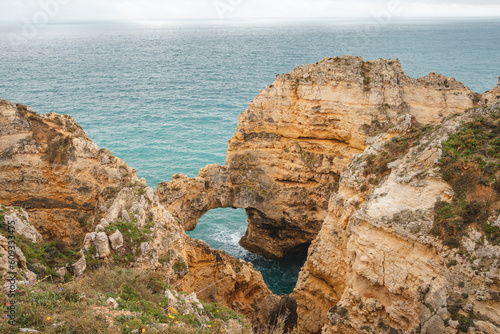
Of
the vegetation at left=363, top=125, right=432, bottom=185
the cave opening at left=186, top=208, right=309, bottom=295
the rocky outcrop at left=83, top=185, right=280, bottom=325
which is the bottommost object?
the cave opening at left=186, top=208, right=309, bottom=295

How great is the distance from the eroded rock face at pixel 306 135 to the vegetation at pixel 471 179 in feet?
38.5

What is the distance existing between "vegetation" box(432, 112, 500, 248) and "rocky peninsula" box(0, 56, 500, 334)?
0.05m

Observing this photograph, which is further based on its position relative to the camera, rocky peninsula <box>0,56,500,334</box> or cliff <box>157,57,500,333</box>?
rocky peninsula <box>0,56,500,334</box>

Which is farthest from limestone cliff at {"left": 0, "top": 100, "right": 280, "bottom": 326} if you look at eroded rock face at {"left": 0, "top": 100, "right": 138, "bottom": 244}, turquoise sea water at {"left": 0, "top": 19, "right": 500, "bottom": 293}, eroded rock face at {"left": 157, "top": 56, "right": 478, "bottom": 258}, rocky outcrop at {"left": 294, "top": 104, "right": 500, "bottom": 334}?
turquoise sea water at {"left": 0, "top": 19, "right": 500, "bottom": 293}

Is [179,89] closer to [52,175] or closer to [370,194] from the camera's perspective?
[52,175]

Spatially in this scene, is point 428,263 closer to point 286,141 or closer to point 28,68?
point 286,141

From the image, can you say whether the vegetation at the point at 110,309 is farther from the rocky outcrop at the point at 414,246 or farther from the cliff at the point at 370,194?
the cliff at the point at 370,194

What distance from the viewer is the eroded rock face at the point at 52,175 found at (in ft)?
71.7

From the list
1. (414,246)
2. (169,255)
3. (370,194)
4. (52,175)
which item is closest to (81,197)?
(52,175)

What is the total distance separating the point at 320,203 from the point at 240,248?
34.6 ft

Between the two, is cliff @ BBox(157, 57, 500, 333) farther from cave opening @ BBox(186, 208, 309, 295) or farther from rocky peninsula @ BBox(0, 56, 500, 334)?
cave opening @ BBox(186, 208, 309, 295)

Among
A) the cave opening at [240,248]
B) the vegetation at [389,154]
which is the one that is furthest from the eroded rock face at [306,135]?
the vegetation at [389,154]

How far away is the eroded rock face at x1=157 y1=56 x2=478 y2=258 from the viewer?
28.4 meters

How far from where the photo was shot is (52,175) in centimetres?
2242
